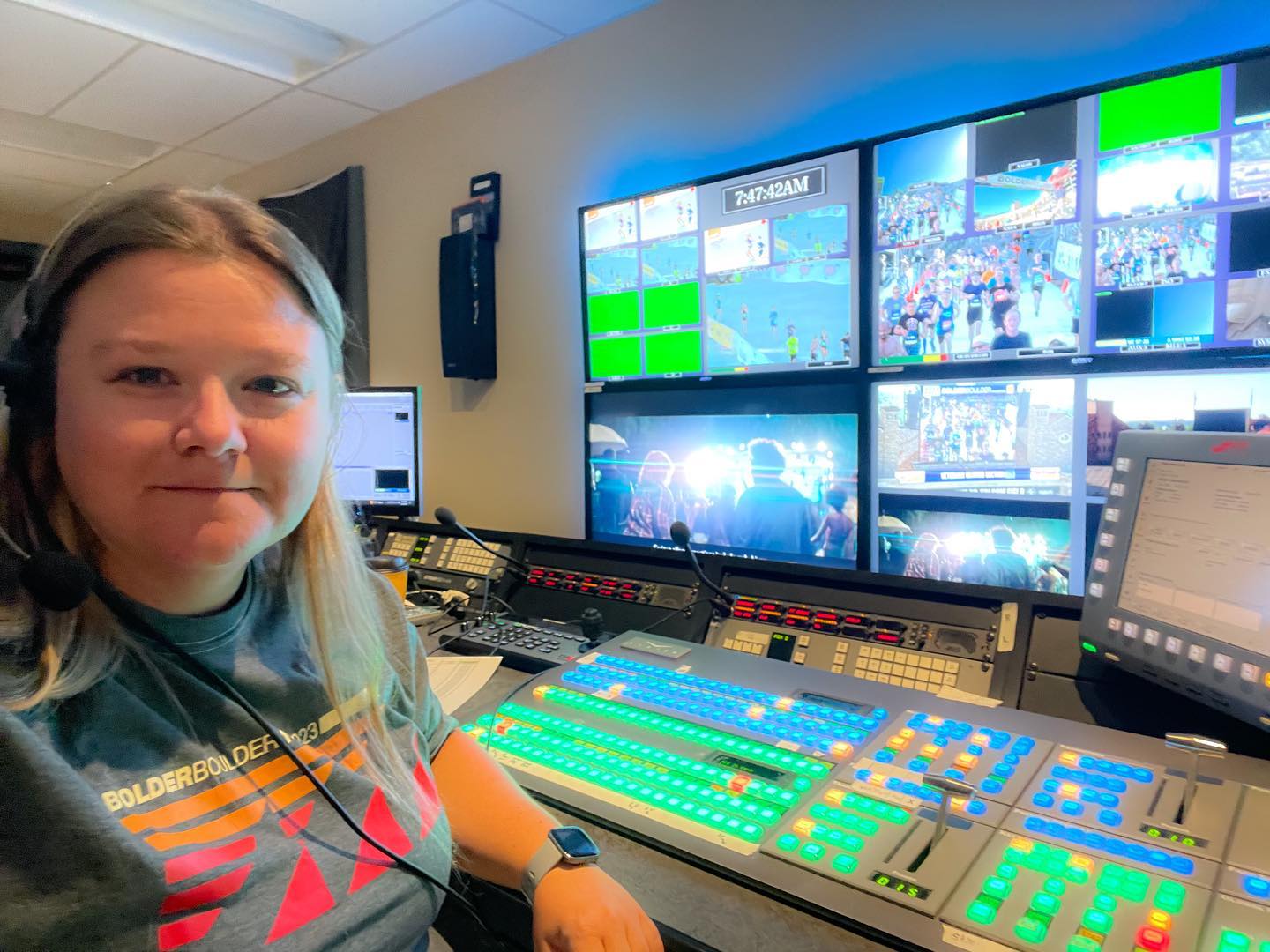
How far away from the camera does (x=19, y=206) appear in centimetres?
446

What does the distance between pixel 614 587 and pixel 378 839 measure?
82 centimetres

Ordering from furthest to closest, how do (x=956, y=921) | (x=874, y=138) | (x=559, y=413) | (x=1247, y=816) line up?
(x=559, y=413)
(x=874, y=138)
(x=1247, y=816)
(x=956, y=921)

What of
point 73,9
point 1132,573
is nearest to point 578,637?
point 1132,573

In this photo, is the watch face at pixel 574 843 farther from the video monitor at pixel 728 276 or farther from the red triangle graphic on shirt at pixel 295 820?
the video monitor at pixel 728 276

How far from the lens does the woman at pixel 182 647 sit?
560 millimetres

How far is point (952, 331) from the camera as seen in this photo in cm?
145

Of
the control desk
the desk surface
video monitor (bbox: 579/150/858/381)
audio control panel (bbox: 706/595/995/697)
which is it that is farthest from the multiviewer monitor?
the desk surface

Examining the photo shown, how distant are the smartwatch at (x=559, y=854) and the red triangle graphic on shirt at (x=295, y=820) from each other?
0.22m

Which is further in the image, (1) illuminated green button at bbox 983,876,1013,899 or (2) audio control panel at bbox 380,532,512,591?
(2) audio control panel at bbox 380,532,512,591

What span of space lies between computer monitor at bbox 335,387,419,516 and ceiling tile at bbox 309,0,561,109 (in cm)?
101

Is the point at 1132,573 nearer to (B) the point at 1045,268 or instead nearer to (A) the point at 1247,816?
(A) the point at 1247,816

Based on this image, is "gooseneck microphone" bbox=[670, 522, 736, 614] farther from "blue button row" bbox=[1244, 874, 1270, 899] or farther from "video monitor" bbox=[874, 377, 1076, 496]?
"blue button row" bbox=[1244, 874, 1270, 899]

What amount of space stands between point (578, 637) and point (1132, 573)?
0.86 meters

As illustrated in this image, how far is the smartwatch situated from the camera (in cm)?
71
